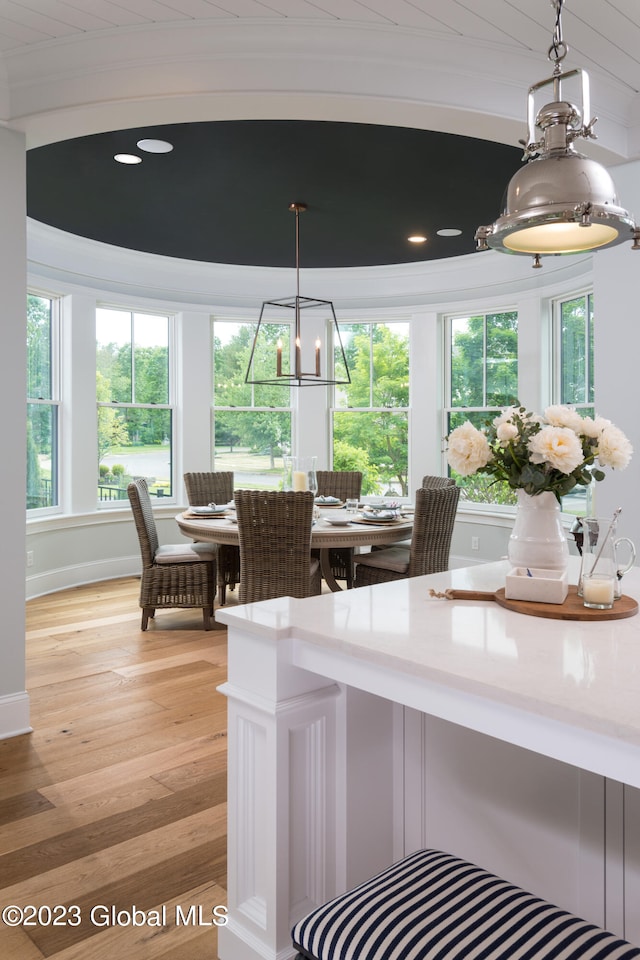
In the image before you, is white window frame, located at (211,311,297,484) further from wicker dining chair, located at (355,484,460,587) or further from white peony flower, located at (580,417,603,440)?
white peony flower, located at (580,417,603,440)

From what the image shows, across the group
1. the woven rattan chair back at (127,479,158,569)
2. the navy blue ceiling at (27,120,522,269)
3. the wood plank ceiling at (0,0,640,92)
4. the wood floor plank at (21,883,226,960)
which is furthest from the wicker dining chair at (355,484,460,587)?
the wood floor plank at (21,883,226,960)

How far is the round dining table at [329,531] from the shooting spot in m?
4.33

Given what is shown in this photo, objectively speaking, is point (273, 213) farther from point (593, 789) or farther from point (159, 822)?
point (593, 789)

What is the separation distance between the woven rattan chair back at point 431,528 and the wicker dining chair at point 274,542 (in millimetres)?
673

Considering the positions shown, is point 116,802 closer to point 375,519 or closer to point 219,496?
point 375,519

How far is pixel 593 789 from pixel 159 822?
155cm

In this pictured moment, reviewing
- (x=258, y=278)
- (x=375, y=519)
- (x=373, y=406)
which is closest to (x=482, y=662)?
(x=375, y=519)

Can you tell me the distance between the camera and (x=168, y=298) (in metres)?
6.73

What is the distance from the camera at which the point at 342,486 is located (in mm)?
6176

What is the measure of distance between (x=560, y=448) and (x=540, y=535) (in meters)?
0.30

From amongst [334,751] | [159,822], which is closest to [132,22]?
[334,751]

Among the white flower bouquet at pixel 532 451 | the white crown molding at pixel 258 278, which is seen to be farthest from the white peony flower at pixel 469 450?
the white crown molding at pixel 258 278

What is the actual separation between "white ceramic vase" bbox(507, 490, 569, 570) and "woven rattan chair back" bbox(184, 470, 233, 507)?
4.35 metres

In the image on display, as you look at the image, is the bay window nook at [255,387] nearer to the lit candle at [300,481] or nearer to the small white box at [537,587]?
the lit candle at [300,481]
